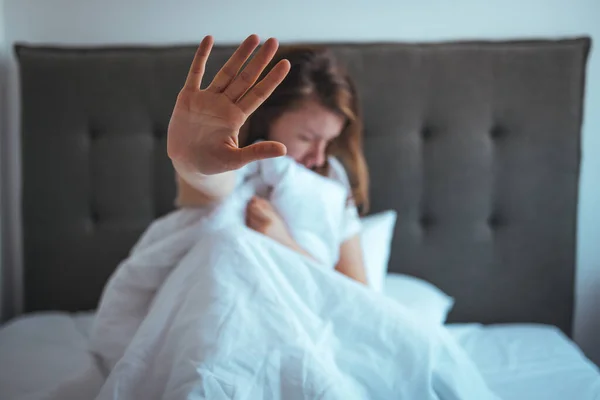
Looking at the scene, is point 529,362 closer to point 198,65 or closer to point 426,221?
point 426,221

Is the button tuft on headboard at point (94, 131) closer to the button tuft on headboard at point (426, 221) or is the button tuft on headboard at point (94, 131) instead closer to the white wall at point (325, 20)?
the white wall at point (325, 20)

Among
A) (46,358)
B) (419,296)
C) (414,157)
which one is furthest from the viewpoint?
(414,157)

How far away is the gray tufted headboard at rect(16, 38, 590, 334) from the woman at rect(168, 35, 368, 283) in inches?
7.4

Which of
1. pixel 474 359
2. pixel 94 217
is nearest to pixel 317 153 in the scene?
pixel 474 359

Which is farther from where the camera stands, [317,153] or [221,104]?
[317,153]

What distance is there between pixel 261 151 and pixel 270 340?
0.84 ft

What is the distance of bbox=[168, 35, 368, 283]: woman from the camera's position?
0.77 meters

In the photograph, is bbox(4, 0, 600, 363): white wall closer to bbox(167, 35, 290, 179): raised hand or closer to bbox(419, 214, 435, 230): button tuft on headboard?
bbox(419, 214, 435, 230): button tuft on headboard

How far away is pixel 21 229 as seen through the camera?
4.86 ft

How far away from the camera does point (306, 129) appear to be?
46.0 inches

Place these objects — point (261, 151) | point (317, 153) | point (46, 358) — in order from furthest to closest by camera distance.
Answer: point (317, 153), point (46, 358), point (261, 151)

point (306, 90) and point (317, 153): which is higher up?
point (306, 90)

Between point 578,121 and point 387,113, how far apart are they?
476mm

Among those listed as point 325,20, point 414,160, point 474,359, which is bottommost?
point 474,359
